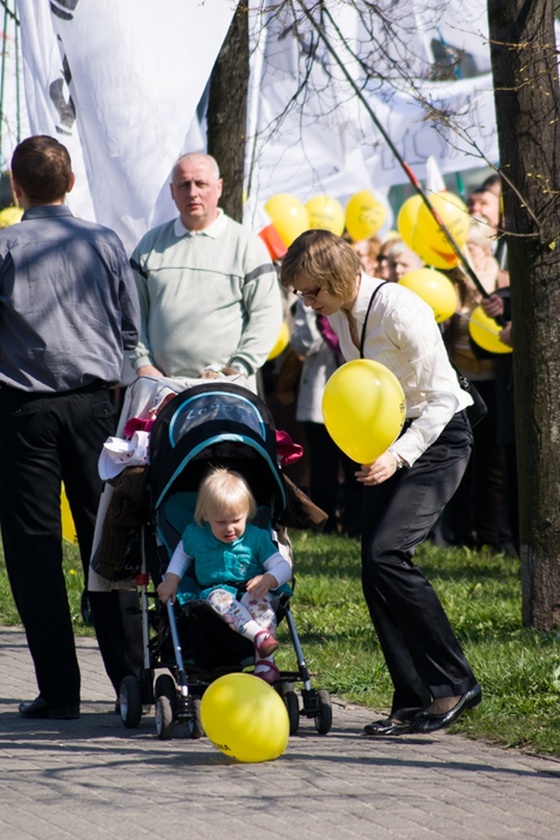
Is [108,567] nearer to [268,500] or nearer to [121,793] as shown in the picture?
[268,500]

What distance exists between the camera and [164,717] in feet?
18.4

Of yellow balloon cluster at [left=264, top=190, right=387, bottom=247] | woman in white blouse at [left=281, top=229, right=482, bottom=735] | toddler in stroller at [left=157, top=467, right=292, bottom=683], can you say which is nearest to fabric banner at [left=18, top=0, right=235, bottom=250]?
woman in white blouse at [left=281, top=229, right=482, bottom=735]

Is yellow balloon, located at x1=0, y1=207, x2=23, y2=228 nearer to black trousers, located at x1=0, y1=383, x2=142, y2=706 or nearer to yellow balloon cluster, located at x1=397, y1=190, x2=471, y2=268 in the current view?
yellow balloon cluster, located at x1=397, y1=190, x2=471, y2=268

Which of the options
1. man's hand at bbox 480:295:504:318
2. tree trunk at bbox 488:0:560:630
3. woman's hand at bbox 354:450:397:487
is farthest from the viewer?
man's hand at bbox 480:295:504:318

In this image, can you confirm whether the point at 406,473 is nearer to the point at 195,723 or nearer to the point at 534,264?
the point at 195,723

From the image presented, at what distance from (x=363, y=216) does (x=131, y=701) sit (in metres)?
8.05

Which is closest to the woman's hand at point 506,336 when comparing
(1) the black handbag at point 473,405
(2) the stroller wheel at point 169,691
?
(1) the black handbag at point 473,405

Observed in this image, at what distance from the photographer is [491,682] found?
21.0 feet

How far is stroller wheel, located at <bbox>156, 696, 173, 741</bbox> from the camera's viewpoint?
5.59 metres

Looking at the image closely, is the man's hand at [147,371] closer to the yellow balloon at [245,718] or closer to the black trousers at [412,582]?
the black trousers at [412,582]

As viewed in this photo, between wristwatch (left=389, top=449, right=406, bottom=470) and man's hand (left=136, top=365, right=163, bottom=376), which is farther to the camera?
man's hand (left=136, top=365, right=163, bottom=376)

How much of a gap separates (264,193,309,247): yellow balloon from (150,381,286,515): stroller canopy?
6125 millimetres

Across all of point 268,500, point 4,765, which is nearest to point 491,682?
point 268,500

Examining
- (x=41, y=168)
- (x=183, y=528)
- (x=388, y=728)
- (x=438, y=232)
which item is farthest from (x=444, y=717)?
(x=438, y=232)
